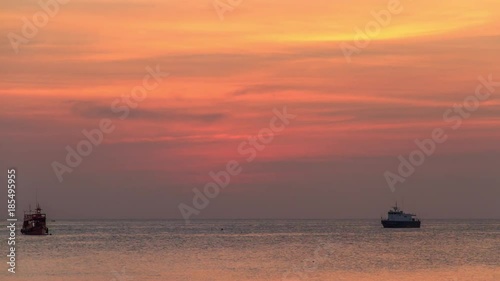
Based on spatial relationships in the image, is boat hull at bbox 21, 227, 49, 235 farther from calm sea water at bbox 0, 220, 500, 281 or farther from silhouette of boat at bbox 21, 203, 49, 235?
calm sea water at bbox 0, 220, 500, 281

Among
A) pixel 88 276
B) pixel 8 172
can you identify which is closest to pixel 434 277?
pixel 88 276

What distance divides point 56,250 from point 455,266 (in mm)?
57454

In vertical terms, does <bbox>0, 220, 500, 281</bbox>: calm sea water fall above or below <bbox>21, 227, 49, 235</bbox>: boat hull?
below

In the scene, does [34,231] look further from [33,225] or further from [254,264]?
[254,264]

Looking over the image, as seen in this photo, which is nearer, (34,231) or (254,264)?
(254,264)

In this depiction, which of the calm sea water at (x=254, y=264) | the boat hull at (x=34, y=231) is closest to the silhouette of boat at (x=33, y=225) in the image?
the boat hull at (x=34, y=231)

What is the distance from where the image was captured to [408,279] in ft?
279

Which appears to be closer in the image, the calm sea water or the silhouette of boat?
the calm sea water

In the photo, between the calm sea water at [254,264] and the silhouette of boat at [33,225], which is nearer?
the calm sea water at [254,264]

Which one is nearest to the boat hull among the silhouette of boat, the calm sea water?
the silhouette of boat

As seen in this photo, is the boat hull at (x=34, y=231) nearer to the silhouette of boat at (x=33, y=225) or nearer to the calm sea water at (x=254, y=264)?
the silhouette of boat at (x=33, y=225)

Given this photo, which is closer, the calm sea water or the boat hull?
the calm sea water

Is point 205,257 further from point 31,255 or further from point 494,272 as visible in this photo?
point 494,272

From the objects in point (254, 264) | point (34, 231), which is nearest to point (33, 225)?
point (34, 231)
